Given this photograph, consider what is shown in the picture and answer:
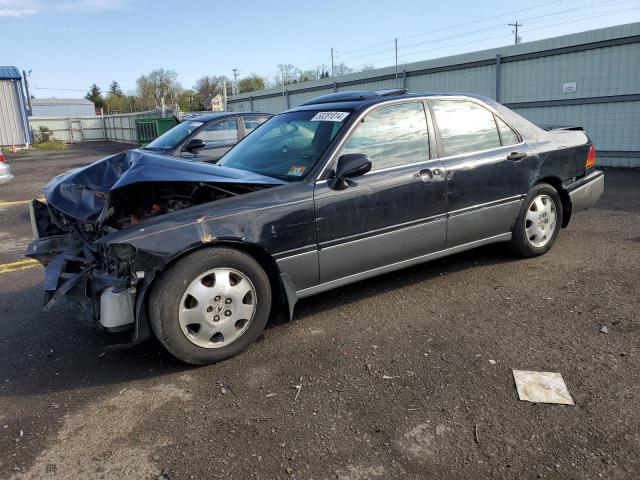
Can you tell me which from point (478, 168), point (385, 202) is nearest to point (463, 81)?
point (478, 168)

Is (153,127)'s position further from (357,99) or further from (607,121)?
(357,99)

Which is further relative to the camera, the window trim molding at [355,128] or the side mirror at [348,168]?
the window trim molding at [355,128]

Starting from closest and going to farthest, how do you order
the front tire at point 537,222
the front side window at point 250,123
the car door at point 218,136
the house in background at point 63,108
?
the front tire at point 537,222
the car door at point 218,136
the front side window at point 250,123
the house in background at point 63,108

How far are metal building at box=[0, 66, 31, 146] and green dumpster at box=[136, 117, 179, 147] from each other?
11.0 metres

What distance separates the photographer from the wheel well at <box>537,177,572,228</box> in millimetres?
5156

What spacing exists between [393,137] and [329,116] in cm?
55

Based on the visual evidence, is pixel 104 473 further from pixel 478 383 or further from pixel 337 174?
pixel 337 174

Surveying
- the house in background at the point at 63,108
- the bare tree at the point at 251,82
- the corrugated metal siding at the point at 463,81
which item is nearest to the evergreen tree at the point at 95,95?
the house in background at the point at 63,108

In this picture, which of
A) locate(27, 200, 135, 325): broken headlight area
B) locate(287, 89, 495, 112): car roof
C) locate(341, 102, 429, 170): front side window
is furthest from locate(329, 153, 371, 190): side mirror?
locate(27, 200, 135, 325): broken headlight area

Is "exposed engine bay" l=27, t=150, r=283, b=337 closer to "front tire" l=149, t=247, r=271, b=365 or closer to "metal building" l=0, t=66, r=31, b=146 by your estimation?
"front tire" l=149, t=247, r=271, b=365

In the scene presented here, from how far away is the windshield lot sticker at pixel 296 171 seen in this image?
12.6 feet

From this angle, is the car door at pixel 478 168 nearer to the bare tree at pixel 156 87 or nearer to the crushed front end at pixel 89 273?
the crushed front end at pixel 89 273

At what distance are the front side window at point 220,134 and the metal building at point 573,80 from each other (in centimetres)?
755

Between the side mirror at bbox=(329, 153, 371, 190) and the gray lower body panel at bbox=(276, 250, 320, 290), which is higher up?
the side mirror at bbox=(329, 153, 371, 190)
